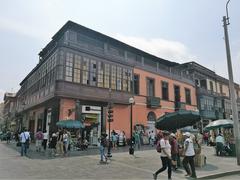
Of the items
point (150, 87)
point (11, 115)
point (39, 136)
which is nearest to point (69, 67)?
point (39, 136)

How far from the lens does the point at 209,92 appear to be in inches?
1647

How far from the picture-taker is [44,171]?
33.6 ft

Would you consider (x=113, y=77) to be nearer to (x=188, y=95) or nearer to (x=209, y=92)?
(x=188, y=95)

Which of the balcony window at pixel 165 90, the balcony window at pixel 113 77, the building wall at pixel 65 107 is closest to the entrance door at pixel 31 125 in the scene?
the building wall at pixel 65 107

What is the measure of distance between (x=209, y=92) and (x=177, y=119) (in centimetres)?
3117

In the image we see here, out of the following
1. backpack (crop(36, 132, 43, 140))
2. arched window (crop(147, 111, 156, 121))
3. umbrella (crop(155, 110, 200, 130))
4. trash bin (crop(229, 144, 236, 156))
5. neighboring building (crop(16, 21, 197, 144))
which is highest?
neighboring building (crop(16, 21, 197, 144))

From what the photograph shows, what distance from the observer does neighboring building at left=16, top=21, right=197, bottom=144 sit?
21438 millimetres

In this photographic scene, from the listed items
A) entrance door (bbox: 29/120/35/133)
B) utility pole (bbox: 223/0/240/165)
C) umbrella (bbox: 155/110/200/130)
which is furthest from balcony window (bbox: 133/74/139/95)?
utility pole (bbox: 223/0/240/165)

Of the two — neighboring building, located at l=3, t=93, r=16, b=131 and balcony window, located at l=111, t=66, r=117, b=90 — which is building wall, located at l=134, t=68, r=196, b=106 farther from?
neighboring building, located at l=3, t=93, r=16, b=131

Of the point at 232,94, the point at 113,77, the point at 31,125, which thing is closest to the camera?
the point at 232,94

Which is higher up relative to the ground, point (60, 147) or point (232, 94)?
point (232, 94)

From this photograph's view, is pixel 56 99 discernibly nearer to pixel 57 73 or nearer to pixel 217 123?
pixel 57 73

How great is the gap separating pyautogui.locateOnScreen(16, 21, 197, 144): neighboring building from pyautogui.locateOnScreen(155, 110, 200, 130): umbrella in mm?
7287

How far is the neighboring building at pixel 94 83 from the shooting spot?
70.3 ft
